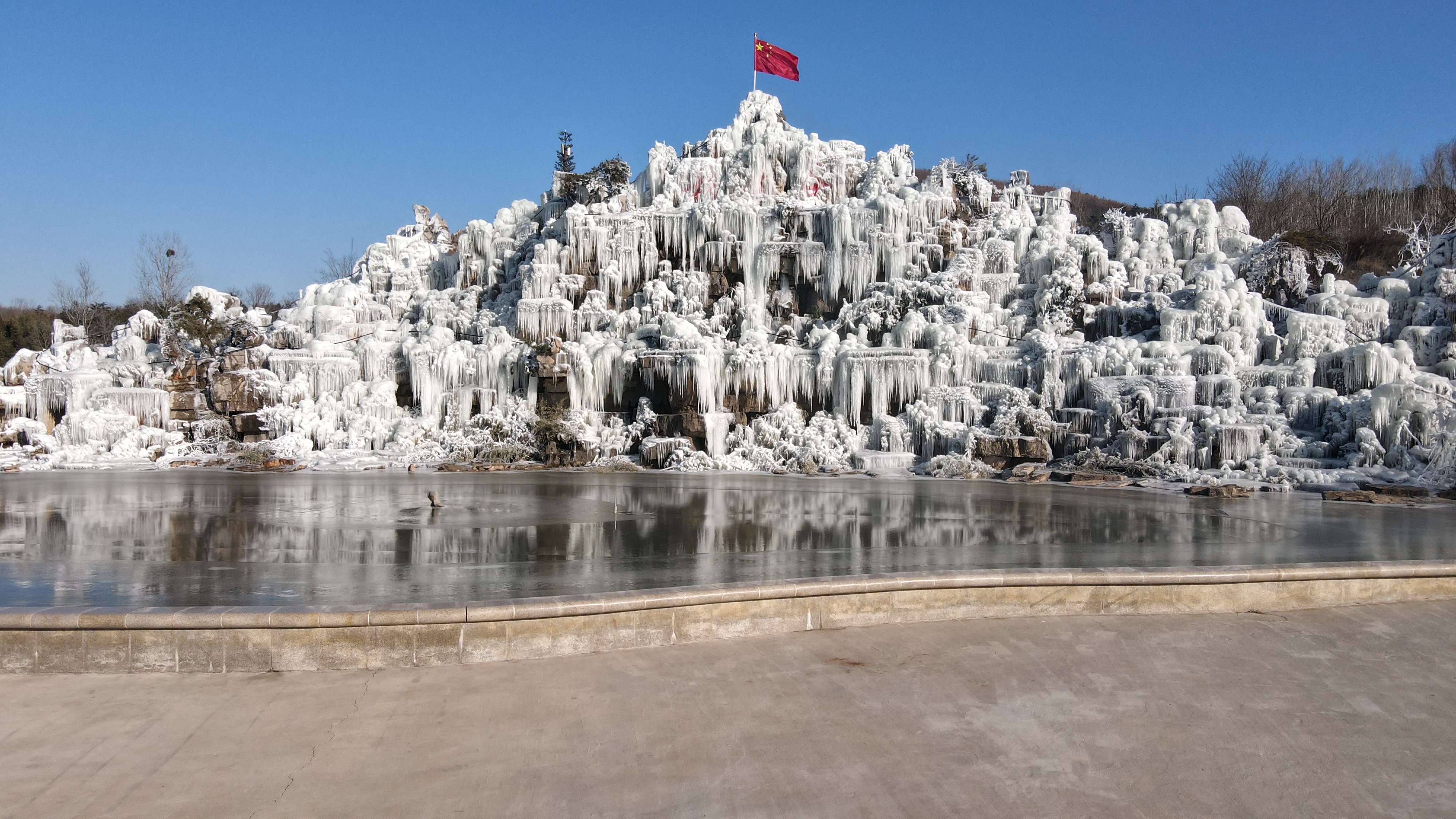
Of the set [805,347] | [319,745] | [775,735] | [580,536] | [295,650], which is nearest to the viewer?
[319,745]

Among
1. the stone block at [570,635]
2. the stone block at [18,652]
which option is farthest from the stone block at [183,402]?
the stone block at [570,635]

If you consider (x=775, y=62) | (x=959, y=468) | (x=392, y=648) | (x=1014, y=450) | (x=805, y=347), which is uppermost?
(x=775, y=62)

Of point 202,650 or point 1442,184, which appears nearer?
point 202,650

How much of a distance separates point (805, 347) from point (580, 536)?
1652cm

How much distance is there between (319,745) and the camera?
3.76m

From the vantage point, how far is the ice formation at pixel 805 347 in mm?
19109

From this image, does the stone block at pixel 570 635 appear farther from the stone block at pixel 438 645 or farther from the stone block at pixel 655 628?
the stone block at pixel 438 645

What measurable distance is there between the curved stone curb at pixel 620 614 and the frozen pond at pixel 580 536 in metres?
0.90

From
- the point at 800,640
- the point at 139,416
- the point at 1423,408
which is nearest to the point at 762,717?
the point at 800,640

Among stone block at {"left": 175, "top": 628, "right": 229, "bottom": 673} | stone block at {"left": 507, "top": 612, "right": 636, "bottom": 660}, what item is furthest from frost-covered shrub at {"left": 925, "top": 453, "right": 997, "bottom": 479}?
stone block at {"left": 175, "top": 628, "right": 229, "bottom": 673}

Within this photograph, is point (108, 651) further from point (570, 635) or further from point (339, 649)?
point (570, 635)

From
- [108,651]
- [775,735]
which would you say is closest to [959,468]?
[775,735]

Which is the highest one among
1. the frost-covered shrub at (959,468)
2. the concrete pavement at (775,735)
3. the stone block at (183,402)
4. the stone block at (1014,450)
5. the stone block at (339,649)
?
the stone block at (183,402)

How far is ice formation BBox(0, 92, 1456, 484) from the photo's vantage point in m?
19.1
